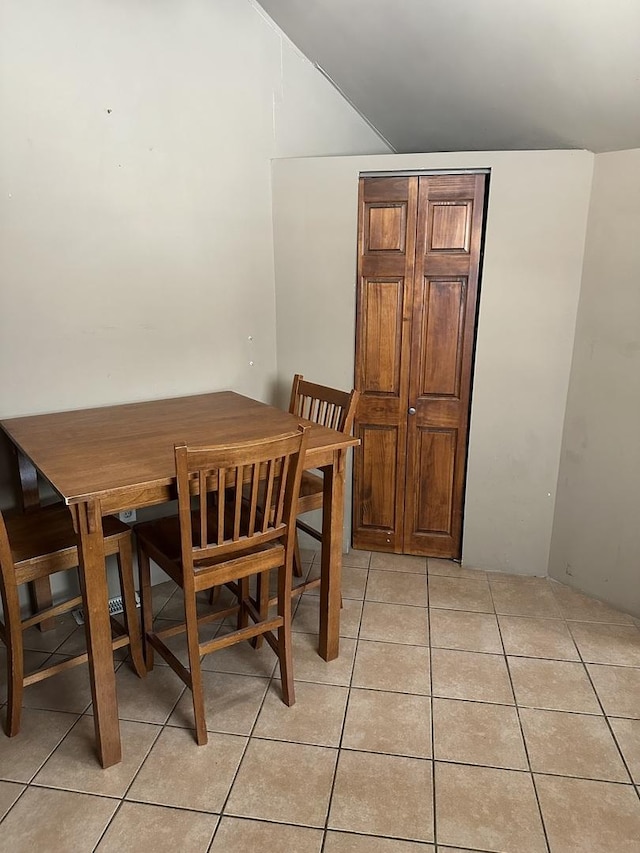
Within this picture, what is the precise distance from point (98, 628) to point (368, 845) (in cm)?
95

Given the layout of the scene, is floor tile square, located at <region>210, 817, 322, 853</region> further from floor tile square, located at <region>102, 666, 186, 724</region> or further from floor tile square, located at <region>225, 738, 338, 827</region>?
floor tile square, located at <region>102, 666, 186, 724</region>

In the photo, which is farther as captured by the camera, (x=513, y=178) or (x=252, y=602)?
(x=513, y=178)

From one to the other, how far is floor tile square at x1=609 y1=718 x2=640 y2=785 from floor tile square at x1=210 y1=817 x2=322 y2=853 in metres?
0.99

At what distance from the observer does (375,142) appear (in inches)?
137

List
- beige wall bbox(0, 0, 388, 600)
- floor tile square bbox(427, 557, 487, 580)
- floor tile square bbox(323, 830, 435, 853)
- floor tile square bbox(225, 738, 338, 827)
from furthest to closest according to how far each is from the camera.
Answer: floor tile square bbox(427, 557, 487, 580), beige wall bbox(0, 0, 388, 600), floor tile square bbox(225, 738, 338, 827), floor tile square bbox(323, 830, 435, 853)

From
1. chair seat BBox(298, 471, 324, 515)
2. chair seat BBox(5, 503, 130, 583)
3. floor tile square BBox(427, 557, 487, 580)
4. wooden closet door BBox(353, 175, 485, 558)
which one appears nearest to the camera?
chair seat BBox(5, 503, 130, 583)

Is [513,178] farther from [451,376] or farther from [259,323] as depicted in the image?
[259,323]

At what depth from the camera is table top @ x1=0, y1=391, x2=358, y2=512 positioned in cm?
175

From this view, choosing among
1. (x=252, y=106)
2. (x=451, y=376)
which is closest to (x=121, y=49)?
(x=252, y=106)

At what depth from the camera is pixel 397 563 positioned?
123 inches

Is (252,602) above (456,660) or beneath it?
above

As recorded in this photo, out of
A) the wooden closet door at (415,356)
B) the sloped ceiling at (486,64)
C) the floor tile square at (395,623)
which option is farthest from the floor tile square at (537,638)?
the sloped ceiling at (486,64)

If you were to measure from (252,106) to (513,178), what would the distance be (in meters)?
1.28

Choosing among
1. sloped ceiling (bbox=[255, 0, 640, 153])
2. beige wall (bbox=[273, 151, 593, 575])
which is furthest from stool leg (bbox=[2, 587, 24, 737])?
sloped ceiling (bbox=[255, 0, 640, 153])
